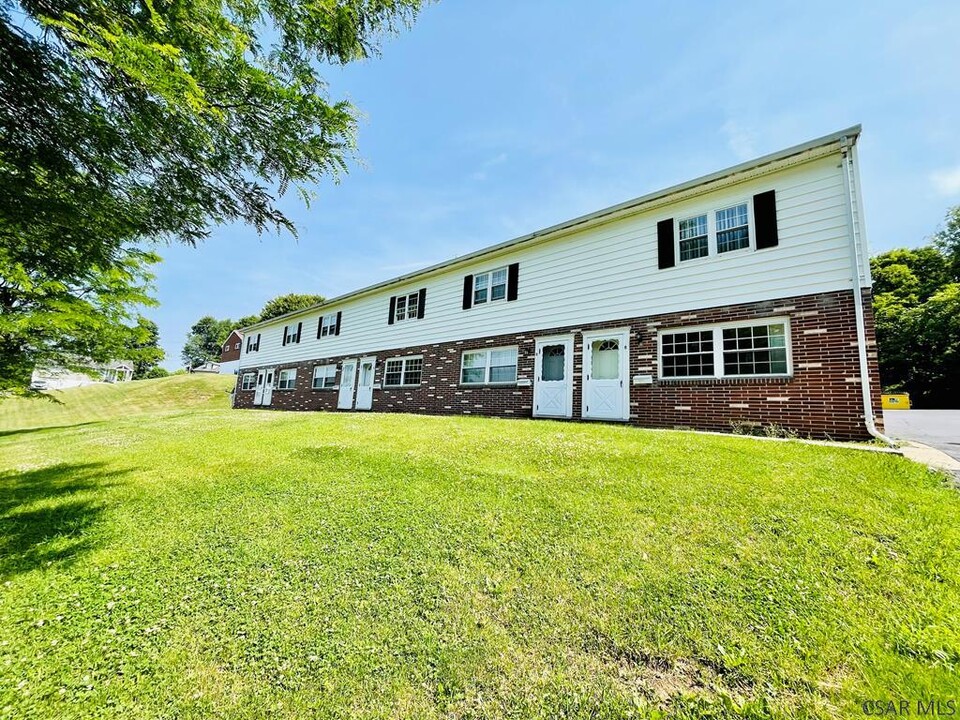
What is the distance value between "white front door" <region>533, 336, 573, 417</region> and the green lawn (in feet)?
17.3

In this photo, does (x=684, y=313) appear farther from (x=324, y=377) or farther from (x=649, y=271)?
(x=324, y=377)

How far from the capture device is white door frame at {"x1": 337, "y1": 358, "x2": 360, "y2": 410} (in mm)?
18573

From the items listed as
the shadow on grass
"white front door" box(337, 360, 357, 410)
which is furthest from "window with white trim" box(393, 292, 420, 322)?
the shadow on grass

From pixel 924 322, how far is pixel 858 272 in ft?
96.3

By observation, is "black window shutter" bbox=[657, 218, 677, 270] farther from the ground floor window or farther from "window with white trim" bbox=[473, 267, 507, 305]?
the ground floor window

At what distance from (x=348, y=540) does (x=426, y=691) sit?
1.94 metres

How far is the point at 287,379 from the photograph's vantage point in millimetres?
23344

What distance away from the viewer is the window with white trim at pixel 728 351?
8.40 metres

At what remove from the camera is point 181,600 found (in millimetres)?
3248

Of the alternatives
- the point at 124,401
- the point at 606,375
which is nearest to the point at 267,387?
the point at 124,401

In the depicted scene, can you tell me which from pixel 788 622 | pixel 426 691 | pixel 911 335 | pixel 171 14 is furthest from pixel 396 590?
pixel 911 335

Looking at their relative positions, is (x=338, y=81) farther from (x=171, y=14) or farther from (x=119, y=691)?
(x=119, y=691)

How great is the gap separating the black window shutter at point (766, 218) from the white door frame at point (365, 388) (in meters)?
14.2

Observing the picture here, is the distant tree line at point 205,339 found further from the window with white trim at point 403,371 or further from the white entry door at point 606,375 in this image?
the white entry door at point 606,375
